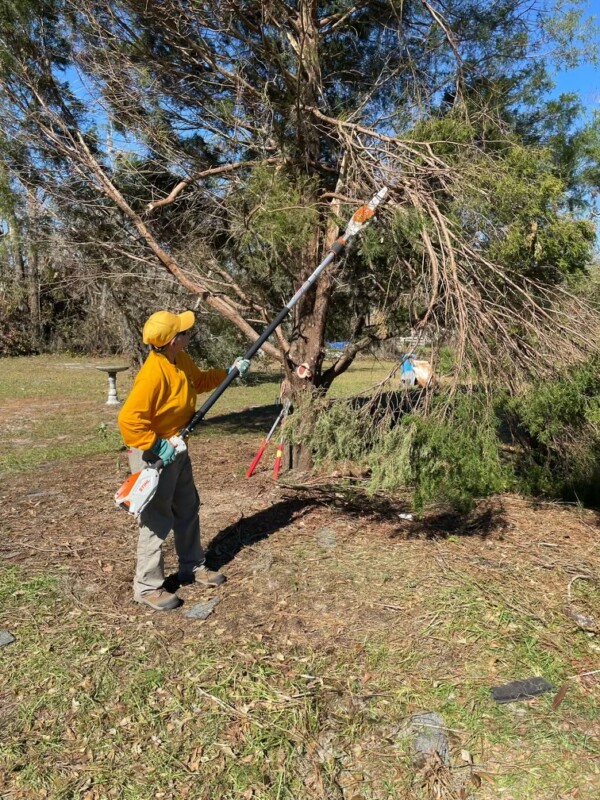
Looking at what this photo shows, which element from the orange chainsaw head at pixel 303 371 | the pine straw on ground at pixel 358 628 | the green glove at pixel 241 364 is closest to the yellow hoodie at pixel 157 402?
the green glove at pixel 241 364

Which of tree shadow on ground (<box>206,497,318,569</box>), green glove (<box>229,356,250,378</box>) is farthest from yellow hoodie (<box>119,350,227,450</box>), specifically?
tree shadow on ground (<box>206,497,318,569</box>)

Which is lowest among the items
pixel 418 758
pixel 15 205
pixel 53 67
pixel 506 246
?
pixel 418 758

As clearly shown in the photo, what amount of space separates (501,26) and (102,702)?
21.7ft

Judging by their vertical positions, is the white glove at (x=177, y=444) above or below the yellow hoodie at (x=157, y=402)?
below

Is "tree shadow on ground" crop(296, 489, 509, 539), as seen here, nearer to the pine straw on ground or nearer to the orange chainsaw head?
the pine straw on ground

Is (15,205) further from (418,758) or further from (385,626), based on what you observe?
(418,758)

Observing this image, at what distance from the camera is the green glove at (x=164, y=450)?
369cm

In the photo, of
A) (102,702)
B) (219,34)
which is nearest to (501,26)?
(219,34)

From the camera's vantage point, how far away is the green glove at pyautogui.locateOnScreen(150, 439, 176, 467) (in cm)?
369

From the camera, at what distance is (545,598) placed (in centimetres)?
406

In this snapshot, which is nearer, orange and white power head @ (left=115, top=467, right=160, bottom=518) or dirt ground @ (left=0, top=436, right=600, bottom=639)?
orange and white power head @ (left=115, top=467, right=160, bottom=518)

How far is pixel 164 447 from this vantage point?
3707mm

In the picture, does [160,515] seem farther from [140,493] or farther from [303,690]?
[303,690]

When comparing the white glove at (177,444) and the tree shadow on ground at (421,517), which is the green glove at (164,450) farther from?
the tree shadow on ground at (421,517)
